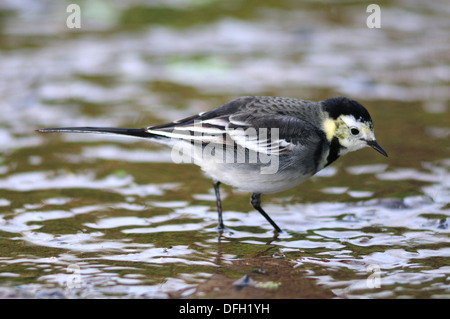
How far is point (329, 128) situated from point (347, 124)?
0.62 feet

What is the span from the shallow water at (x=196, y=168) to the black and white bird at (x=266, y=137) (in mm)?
653

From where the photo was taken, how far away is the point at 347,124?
22.2 feet

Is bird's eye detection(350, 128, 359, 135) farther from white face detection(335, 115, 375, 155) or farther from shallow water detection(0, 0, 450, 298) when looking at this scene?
shallow water detection(0, 0, 450, 298)

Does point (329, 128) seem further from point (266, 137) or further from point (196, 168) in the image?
point (196, 168)

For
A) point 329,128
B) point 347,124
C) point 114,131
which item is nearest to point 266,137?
point 329,128

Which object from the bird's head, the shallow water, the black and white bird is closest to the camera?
the shallow water

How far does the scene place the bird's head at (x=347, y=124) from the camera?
673cm

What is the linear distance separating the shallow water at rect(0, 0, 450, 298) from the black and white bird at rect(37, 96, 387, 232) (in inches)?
25.7

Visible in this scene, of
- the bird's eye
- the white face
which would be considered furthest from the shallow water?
the bird's eye

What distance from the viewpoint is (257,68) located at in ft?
40.4

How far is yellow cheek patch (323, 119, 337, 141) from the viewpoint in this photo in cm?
680

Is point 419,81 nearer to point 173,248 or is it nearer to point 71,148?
point 71,148

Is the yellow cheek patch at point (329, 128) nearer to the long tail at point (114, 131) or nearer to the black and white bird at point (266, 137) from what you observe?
the black and white bird at point (266, 137)

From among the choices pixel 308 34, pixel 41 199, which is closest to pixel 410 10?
pixel 308 34
